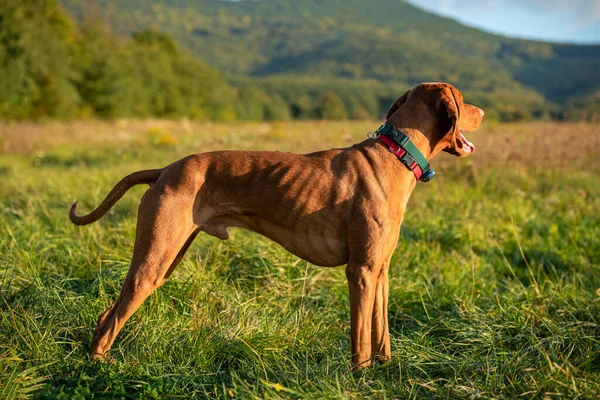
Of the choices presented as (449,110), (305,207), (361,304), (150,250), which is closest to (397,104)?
(449,110)

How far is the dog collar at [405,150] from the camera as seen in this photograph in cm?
324

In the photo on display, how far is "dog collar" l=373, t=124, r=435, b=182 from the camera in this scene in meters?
3.24

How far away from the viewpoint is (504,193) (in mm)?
7742

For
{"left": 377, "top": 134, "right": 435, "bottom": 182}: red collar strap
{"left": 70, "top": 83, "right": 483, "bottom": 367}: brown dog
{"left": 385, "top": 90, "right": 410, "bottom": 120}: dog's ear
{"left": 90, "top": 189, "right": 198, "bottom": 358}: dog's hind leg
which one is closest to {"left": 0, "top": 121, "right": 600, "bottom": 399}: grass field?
{"left": 90, "top": 189, "right": 198, "bottom": 358}: dog's hind leg

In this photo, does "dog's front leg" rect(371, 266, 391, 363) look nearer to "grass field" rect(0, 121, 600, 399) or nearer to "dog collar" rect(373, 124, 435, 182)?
"grass field" rect(0, 121, 600, 399)

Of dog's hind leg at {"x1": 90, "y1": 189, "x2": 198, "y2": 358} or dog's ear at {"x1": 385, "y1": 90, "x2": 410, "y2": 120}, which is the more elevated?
dog's ear at {"x1": 385, "y1": 90, "x2": 410, "y2": 120}

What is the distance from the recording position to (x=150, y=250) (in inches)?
118

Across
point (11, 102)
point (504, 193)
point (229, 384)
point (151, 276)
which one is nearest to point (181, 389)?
point (229, 384)

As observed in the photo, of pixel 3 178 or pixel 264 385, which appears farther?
pixel 3 178

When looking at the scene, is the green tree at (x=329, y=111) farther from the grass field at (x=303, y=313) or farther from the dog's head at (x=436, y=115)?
the dog's head at (x=436, y=115)

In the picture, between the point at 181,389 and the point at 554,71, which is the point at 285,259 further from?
the point at 554,71

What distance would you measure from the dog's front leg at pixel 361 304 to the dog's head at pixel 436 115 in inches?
38.5

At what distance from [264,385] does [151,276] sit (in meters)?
0.95

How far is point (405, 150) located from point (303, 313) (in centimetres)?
160
